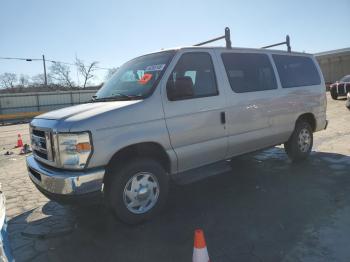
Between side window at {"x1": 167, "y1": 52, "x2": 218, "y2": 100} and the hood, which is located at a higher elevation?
side window at {"x1": 167, "y1": 52, "x2": 218, "y2": 100}

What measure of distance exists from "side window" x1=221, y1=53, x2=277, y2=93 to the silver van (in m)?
0.02

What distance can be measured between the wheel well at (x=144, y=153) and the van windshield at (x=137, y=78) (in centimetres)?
62

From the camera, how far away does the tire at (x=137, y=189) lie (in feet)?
12.2

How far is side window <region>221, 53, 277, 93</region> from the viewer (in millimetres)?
4949

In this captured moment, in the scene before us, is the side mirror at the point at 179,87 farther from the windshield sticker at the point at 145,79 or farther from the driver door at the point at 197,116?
the windshield sticker at the point at 145,79

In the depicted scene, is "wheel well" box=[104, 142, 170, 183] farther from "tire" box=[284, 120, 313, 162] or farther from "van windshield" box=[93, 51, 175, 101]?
"tire" box=[284, 120, 313, 162]

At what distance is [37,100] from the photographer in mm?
31828

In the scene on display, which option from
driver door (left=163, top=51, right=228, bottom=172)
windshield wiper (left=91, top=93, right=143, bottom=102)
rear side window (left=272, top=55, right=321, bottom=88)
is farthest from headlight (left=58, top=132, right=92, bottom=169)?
rear side window (left=272, top=55, right=321, bottom=88)

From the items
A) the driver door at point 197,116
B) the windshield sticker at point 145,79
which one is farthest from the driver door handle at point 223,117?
the windshield sticker at point 145,79

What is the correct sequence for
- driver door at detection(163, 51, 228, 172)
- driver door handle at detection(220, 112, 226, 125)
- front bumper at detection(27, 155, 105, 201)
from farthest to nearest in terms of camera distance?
1. driver door handle at detection(220, 112, 226, 125)
2. driver door at detection(163, 51, 228, 172)
3. front bumper at detection(27, 155, 105, 201)

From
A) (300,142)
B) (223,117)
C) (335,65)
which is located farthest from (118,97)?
(335,65)

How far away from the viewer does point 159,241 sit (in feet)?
11.8

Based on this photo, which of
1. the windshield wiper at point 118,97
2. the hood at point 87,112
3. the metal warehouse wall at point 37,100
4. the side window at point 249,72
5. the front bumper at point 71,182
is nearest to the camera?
→ the front bumper at point 71,182

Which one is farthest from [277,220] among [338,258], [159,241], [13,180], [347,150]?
[13,180]
